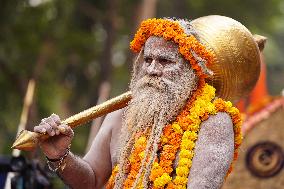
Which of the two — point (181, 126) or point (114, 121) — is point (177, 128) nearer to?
point (181, 126)

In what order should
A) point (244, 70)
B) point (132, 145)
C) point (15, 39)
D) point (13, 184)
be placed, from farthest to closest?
point (15, 39) < point (13, 184) < point (244, 70) < point (132, 145)

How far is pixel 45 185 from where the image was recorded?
6.13m

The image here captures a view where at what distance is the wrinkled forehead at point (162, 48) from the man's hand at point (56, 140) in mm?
597

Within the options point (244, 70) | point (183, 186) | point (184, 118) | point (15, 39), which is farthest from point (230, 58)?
point (15, 39)

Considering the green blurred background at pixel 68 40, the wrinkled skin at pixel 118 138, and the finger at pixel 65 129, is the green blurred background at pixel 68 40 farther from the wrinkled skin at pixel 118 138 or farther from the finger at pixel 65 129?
the finger at pixel 65 129

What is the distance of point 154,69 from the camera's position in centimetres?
446

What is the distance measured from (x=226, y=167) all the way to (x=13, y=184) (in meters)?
2.15

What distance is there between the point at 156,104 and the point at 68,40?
569 inches

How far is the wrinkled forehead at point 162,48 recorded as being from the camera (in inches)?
177

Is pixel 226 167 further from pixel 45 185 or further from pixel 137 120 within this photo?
pixel 45 185

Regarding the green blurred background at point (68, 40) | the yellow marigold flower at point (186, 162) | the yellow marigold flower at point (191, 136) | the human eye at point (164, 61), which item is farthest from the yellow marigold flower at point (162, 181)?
the green blurred background at point (68, 40)

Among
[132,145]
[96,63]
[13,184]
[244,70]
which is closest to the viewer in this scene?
[132,145]

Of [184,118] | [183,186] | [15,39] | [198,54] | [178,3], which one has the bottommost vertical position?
[183,186]

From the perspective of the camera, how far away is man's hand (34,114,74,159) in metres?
4.27
